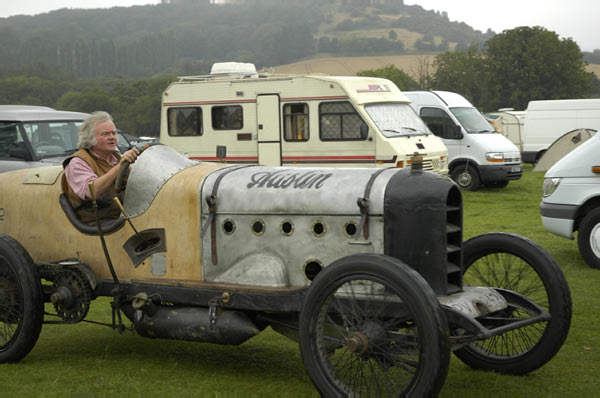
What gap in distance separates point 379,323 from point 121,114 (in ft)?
317

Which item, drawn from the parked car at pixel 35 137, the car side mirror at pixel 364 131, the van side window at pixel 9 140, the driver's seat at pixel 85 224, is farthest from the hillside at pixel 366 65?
the driver's seat at pixel 85 224

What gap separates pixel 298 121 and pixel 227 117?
1.95 meters

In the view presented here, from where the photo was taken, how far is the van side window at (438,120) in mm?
19261

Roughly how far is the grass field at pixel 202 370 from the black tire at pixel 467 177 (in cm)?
1264

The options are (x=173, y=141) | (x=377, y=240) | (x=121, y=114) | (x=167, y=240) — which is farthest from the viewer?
(x=121, y=114)

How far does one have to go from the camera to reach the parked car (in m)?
12.2

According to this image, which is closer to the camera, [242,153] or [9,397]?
[9,397]

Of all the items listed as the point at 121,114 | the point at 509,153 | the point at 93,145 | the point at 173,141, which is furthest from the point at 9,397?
the point at 121,114

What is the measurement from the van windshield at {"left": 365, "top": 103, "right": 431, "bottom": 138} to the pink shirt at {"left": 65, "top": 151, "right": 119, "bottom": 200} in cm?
1047

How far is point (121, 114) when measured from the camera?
317ft

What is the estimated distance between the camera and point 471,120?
19.7 metres

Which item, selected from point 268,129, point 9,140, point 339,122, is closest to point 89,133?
point 9,140

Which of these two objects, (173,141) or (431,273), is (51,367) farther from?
(173,141)

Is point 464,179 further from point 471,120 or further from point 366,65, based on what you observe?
point 366,65
